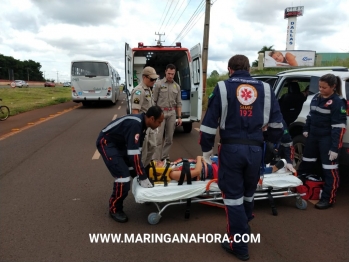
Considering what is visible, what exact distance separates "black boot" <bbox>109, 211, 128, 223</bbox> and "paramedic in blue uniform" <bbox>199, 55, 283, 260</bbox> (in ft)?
4.35

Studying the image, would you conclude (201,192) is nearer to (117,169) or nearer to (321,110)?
(117,169)

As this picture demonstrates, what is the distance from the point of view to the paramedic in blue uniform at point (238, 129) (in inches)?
108

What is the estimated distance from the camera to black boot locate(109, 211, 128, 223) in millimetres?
3592

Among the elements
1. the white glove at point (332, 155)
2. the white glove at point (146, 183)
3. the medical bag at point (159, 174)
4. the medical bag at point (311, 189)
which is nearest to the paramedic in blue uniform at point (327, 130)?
the white glove at point (332, 155)

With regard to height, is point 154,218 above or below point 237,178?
below

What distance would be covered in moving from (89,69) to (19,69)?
9379 centimetres

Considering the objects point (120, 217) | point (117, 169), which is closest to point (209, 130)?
point (117, 169)

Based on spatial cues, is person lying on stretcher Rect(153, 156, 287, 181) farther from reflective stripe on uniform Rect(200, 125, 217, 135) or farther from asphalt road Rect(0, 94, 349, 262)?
reflective stripe on uniform Rect(200, 125, 217, 135)

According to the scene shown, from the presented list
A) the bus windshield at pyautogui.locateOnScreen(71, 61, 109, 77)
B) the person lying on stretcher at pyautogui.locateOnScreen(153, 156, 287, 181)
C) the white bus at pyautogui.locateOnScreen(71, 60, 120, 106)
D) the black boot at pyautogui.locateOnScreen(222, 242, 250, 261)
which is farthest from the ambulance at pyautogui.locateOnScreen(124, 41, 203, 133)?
the bus windshield at pyautogui.locateOnScreen(71, 61, 109, 77)

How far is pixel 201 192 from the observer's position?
360cm

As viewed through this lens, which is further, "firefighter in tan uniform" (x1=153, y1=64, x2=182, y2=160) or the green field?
the green field

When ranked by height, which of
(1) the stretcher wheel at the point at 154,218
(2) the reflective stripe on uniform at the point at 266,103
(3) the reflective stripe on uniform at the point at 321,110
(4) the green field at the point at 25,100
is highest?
(2) the reflective stripe on uniform at the point at 266,103

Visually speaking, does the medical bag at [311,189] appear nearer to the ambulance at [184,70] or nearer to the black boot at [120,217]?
the black boot at [120,217]

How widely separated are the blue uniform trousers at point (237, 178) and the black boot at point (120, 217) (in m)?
1.30
